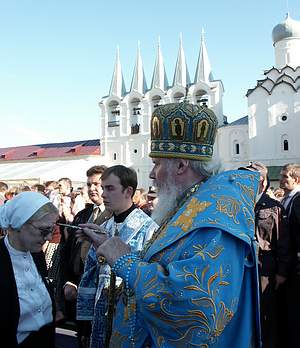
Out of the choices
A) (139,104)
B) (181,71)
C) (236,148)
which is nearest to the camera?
(236,148)

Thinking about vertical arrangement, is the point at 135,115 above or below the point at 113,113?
below

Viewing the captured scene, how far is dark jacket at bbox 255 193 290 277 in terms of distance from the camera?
470cm

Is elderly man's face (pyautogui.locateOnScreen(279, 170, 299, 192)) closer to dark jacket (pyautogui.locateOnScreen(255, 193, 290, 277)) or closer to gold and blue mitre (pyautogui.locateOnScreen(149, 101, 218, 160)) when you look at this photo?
dark jacket (pyautogui.locateOnScreen(255, 193, 290, 277))

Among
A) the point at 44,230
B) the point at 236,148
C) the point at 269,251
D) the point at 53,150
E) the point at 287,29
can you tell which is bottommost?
the point at 269,251

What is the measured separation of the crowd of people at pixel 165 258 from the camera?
1.81 m

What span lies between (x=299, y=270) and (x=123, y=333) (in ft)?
10.6

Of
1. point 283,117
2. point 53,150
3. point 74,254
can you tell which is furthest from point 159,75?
point 74,254

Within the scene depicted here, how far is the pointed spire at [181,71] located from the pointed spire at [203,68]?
149 cm

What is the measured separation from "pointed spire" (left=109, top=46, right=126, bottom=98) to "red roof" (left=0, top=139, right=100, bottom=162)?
6391 mm

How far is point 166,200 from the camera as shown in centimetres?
232

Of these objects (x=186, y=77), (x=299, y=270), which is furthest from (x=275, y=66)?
(x=299, y=270)

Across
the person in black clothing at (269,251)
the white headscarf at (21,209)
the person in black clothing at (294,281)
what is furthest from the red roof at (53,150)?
the white headscarf at (21,209)

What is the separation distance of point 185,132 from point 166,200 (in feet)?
1.20

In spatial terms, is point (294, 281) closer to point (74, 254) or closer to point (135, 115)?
point (74, 254)
